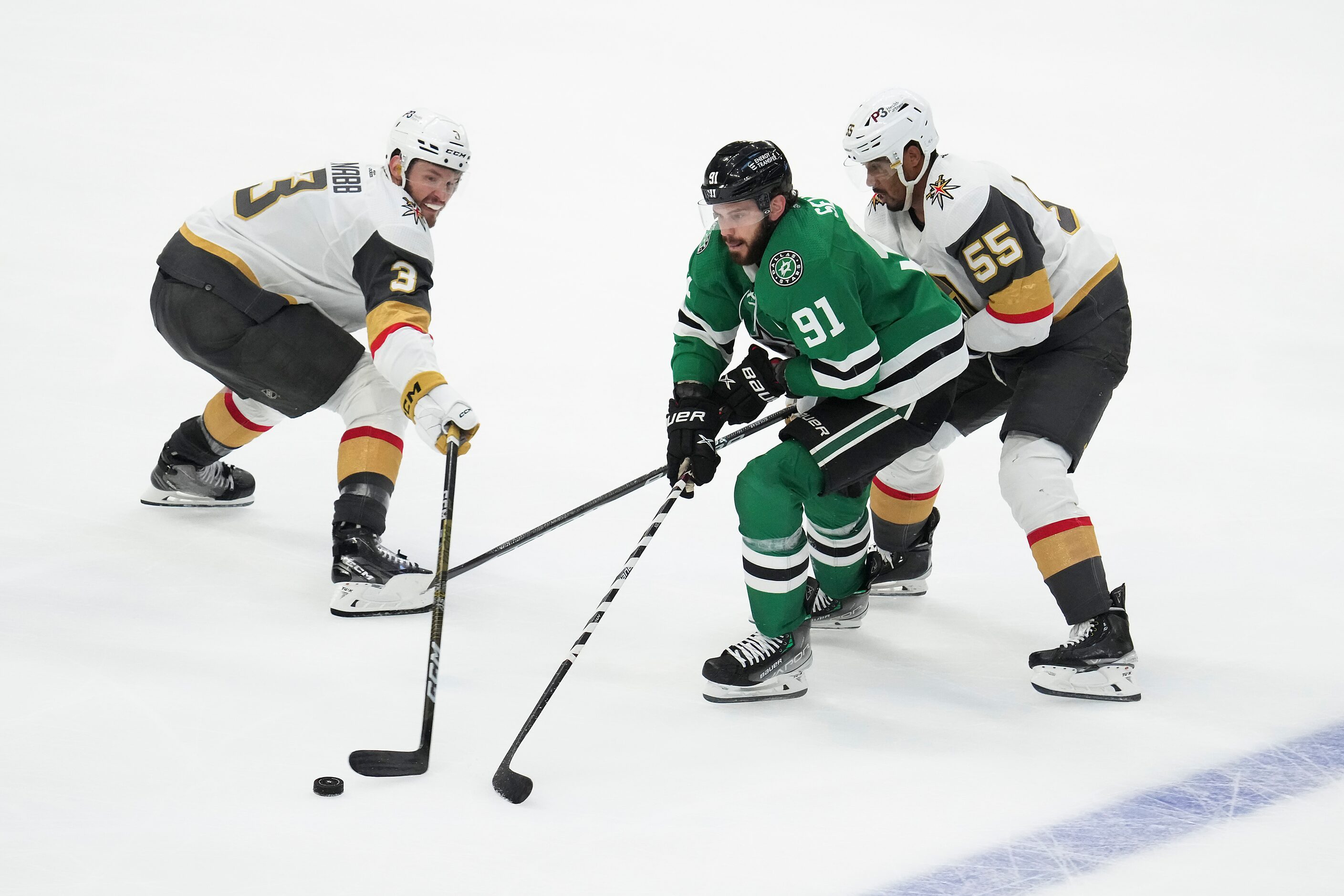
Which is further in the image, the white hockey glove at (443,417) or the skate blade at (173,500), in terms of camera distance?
the skate blade at (173,500)

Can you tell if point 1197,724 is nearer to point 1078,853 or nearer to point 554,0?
point 1078,853

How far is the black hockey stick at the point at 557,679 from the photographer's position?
7.17 ft

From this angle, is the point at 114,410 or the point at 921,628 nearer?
the point at 921,628

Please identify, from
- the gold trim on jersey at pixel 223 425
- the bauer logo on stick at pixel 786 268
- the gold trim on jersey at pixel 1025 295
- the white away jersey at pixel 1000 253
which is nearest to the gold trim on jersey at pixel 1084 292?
the white away jersey at pixel 1000 253

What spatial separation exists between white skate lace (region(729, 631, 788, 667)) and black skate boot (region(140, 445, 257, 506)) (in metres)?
1.79

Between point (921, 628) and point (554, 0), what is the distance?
712cm

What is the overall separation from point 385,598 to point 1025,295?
1.70 m

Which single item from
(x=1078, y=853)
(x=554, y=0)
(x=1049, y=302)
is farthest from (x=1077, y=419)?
(x=554, y=0)

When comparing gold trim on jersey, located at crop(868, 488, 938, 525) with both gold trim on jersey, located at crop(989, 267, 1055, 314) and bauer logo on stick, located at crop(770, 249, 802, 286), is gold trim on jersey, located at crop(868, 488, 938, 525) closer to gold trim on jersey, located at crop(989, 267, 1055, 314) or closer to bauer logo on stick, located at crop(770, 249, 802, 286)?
gold trim on jersey, located at crop(989, 267, 1055, 314)

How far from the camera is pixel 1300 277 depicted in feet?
20.1

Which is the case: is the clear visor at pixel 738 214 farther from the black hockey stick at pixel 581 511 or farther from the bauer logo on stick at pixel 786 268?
the black hockey stick at pixel 581 511

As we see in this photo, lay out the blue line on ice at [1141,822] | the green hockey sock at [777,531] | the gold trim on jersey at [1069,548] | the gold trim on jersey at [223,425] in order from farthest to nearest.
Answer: the gold trim on jersey at [223,425]
the gold trim on jersey at [1069,548]
the green hockey sock at [777,531]
the blue line on ice at [1141,822]

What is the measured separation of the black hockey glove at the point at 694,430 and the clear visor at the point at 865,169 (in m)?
0.66

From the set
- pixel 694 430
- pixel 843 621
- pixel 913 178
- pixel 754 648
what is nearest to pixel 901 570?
pixel 843 621
